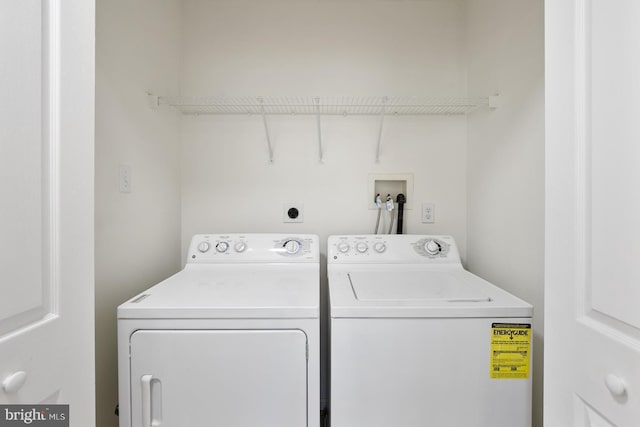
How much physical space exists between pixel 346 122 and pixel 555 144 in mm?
1369

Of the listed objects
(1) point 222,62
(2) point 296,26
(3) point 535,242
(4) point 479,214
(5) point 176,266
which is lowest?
(5) point 176,266

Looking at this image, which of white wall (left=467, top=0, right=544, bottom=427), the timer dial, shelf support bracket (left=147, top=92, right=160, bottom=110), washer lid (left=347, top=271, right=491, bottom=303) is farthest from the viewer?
the timer dial

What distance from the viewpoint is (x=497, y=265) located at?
1.57m

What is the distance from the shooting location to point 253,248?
1674mm

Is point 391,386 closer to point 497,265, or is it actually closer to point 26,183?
point 497,265

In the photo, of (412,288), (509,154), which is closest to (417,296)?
(412,288)

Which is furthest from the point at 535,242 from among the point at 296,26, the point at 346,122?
the point at 296,26

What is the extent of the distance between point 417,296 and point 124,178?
4.68 feet

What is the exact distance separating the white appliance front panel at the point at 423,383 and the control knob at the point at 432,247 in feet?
2.15

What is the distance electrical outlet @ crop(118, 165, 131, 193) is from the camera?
135cm

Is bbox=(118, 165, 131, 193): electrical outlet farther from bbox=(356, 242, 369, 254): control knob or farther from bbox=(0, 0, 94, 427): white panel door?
bbox=(356, 242, 369, 254): control knob

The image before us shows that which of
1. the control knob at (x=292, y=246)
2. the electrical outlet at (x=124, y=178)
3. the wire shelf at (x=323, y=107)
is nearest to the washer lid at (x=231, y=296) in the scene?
the control knob at (x=292, y=246)

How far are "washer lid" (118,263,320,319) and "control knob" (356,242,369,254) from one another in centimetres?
30

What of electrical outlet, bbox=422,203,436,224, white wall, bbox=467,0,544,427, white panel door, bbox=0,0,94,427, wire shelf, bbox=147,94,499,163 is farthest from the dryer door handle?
electrical outlet, bbox=422,203,436,224
